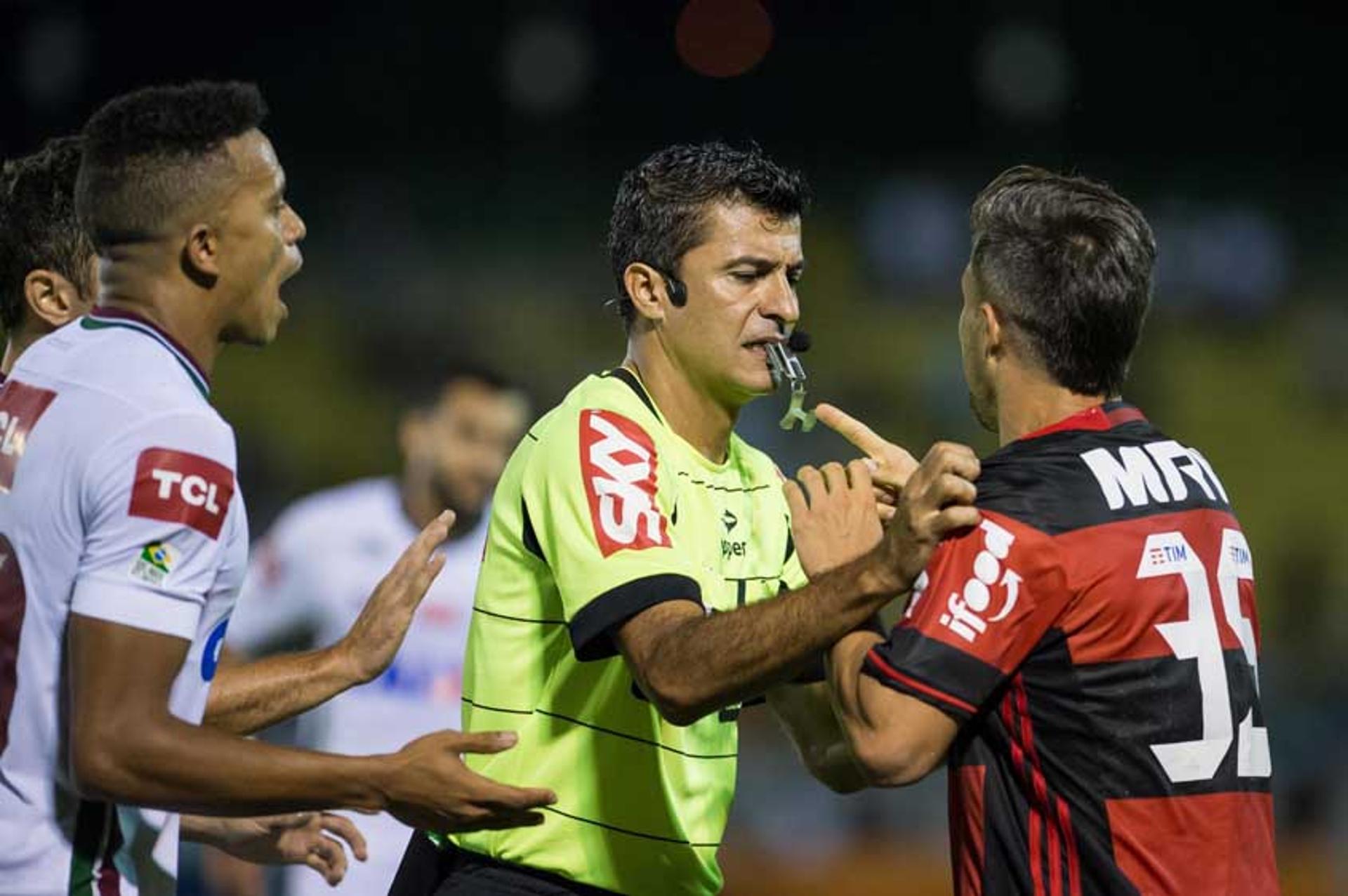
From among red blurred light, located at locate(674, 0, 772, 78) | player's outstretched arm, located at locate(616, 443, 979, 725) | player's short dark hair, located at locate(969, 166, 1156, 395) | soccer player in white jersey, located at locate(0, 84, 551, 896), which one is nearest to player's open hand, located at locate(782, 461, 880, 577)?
player's outstretched arm, located at locate(616, 443, 979, 725)

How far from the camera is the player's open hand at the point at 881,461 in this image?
11.4 feet

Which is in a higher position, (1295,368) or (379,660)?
(1295,368)

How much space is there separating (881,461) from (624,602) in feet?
2.06

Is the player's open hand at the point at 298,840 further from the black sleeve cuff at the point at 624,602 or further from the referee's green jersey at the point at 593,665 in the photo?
the black sleeve cuff at the point at 624,602

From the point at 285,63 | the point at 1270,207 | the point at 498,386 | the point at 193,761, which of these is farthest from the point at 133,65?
the point at 193,761

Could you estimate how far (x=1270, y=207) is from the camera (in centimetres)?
1160

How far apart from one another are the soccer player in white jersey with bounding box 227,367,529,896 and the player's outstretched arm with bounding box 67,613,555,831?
2998 millimetres

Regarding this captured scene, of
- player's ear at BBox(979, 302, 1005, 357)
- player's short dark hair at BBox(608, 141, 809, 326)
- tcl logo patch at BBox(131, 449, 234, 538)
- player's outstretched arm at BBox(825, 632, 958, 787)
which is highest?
player's short dark hair at BBox(608, 141, 809, 326)

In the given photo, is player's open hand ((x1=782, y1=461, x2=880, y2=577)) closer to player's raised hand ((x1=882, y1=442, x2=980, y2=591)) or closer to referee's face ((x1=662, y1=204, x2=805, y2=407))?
player's raised hand ((x1=882, y1=442, x2=980, y2=591))

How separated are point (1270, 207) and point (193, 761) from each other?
33.7 ft

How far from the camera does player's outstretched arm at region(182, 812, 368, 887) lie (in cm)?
388

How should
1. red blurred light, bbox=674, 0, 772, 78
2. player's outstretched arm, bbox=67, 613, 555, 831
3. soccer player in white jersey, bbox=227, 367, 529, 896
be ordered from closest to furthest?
1. player's outstretched arm, bbox=67, 613, 555, 831
2. soccer player in white jersey, bbox=227, 367, 529, 896
3. red blurred light, bbox=674, 0, 772, 78

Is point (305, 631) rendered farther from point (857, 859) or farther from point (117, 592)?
point (857, 859)

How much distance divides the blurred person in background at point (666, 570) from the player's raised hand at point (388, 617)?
27 centimetres
